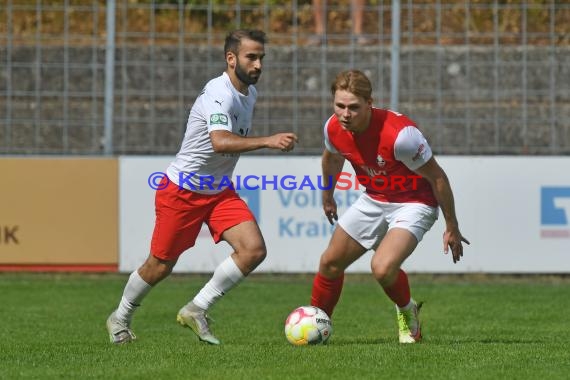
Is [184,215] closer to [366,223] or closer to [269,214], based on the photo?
[366,223]

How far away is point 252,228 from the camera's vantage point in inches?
A: 355

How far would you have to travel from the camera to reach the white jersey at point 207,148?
890cm

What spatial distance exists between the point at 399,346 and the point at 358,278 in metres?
6.54

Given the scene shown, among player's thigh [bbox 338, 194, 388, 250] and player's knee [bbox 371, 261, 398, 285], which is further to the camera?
player's thigh [bbox 338, 194, 388, 250]

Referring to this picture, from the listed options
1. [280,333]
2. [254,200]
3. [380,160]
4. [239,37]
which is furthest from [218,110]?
[254,200]

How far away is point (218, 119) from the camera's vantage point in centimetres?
869

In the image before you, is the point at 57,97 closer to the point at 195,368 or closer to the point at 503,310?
the point at 503,310

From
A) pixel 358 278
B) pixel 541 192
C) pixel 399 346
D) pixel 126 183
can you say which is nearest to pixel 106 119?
pixel 126 183

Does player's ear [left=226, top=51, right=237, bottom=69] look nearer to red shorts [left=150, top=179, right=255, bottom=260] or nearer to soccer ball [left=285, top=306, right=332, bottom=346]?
red shorts [left=150, top=179, right=255, bottom=260]

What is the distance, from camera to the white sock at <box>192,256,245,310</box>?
356 inches

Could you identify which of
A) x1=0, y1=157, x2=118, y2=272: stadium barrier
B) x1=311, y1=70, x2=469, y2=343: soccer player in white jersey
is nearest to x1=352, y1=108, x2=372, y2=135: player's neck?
x1=311, y1=70, x2=469, y2=343: soccer player in white jersey

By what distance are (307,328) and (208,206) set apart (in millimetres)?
1117

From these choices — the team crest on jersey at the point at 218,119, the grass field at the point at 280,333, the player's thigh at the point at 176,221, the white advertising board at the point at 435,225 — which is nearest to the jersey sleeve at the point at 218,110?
the team crest on jersey at the point at 218,119

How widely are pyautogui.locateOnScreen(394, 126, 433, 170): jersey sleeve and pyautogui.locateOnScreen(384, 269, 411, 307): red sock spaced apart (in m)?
0.82
